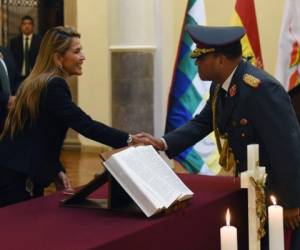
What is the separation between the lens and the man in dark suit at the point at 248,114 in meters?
2.97

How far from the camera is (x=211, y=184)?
3254mm

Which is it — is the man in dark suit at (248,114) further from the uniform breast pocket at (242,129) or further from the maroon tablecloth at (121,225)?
the maroon tablecloth at (121,225)

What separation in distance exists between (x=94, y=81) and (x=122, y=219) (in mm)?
8144

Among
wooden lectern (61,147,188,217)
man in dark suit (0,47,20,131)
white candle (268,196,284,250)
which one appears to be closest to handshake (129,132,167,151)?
wooden lectern (61,147,188,217)

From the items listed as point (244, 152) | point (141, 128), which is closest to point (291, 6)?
point (141, 128)

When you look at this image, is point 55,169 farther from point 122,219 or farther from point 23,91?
point 122,219

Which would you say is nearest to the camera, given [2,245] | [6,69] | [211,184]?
[2,245]

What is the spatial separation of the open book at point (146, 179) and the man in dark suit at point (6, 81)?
2.32 metres

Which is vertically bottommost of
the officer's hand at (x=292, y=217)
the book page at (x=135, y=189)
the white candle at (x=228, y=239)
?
the officer's hand at (x=292, y=217)

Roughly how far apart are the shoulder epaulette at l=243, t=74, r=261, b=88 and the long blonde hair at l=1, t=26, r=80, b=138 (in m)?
0.93

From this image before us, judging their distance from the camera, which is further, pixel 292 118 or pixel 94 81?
pixel 94 81

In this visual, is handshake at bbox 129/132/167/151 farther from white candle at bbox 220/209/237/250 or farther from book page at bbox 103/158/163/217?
white candle at bbox 220/209/237/250

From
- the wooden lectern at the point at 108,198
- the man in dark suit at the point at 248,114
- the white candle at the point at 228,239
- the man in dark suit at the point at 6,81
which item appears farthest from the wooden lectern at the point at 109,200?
the man in dark suit at the point at 6,81

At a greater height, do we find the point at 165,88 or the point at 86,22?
the point at 86,22
